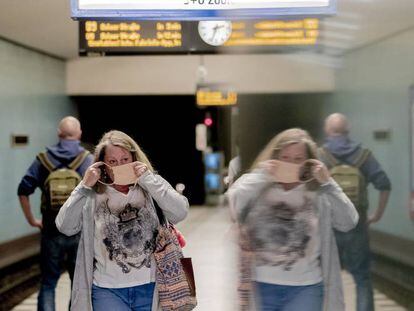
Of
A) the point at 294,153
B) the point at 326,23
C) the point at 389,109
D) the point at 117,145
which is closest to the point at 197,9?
the point at 117,145

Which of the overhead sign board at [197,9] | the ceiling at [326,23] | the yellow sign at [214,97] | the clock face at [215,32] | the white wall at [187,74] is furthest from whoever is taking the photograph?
the yellow sign at [214,97]

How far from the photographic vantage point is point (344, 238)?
5.46m

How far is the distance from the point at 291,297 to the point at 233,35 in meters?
3.54

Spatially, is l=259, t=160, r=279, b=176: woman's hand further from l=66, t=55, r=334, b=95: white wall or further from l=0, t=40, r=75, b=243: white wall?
l=66, t=55, r=334, b=95: white wall

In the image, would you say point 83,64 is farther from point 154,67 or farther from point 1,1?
point 1,1

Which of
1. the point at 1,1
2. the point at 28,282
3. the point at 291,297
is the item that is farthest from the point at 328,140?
the point at 28,282

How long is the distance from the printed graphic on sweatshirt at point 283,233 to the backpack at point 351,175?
1.77 metres

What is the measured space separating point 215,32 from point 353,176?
1.96m

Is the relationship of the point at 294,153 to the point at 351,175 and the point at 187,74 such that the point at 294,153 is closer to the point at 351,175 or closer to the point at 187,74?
the point at 351,175

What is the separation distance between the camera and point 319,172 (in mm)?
3619

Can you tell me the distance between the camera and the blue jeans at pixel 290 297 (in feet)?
11.7

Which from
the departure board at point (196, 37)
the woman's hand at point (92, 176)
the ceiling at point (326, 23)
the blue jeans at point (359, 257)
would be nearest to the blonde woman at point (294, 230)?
the woman's hand at point (92, 176)

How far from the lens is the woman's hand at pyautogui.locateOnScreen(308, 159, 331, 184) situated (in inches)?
143

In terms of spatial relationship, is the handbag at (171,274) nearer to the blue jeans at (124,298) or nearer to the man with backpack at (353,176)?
the blue jeans at (124,298)
